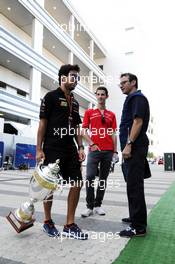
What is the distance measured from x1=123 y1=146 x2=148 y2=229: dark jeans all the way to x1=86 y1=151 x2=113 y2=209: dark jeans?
3.77 ft

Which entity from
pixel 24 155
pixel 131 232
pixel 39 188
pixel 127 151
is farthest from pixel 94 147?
pixel 24 155

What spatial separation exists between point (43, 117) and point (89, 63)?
34973 millimetres

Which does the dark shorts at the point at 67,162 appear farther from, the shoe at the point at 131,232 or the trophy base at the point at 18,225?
the shoe at the point at 131,232

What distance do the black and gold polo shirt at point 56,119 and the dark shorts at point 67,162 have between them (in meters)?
0.09

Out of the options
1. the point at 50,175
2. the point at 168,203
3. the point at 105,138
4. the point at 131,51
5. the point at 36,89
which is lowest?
the point at 168,203

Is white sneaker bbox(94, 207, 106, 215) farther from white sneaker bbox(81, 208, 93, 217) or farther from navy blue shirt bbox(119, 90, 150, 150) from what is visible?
navy blue shirt bbox(119, 90, 150, 150)

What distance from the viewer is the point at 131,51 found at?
1799 inches

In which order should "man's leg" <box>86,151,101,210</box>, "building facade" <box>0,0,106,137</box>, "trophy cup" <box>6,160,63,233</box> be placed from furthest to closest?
"building facade" <box>0,0,106,137</box>
"man's leg" <box>86,151,101,210</box>
"trophy cup" <box>6,160,63,233</box>

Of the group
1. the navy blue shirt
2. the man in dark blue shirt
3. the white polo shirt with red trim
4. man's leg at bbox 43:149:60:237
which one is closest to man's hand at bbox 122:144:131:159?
the man in dark blue shirt

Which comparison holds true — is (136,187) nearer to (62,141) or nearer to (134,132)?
(134,132)

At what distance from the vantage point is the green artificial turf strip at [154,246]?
2535 millimetres

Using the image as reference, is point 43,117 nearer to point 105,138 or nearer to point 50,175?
point 50,175

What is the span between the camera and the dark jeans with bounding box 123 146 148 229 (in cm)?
327

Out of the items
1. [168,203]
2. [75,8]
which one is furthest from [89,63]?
[168,203]
